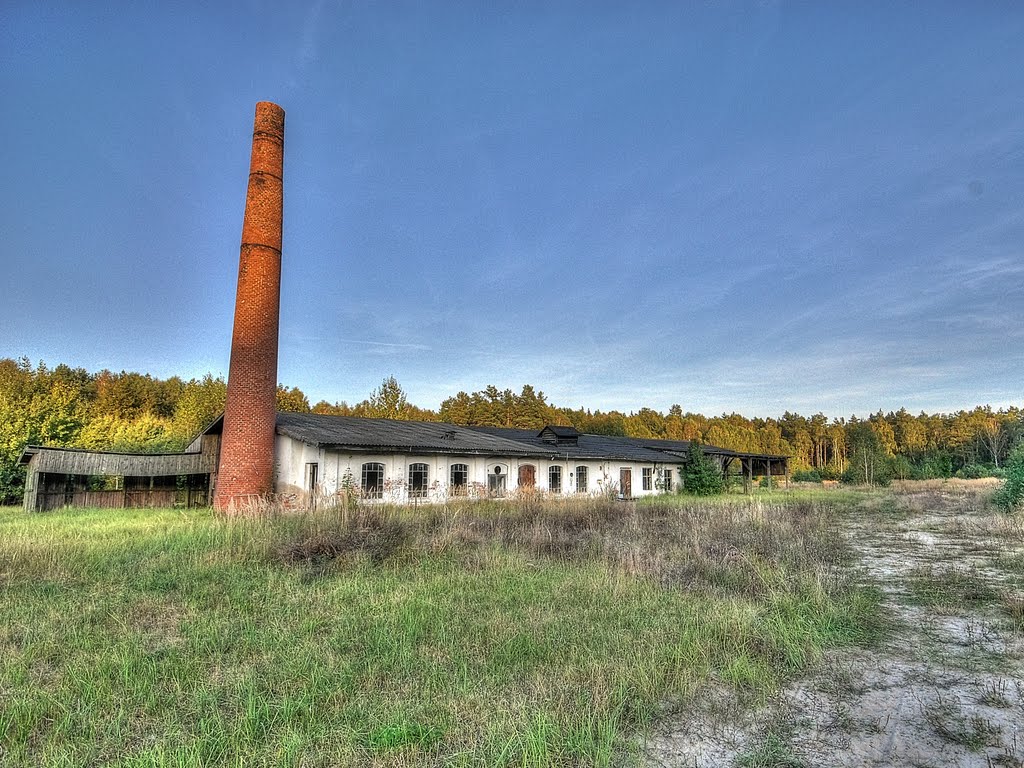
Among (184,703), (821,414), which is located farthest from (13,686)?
(821,414)

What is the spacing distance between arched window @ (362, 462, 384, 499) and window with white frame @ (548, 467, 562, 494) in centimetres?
900

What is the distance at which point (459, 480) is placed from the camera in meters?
20.5

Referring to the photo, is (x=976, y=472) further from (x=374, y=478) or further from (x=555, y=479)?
(x=374, y=478)

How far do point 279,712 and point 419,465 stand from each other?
15829 mm

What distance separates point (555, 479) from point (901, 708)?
2146cm

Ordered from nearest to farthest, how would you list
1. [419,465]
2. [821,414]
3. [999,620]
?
[999,620] < [419,465] < [821,414]

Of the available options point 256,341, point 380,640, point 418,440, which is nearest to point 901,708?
point 380,640

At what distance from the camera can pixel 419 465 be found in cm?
1925

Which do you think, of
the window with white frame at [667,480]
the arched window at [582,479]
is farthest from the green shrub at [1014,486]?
the arched window at [582,479]

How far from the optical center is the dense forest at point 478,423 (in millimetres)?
27205

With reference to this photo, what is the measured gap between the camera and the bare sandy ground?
3.21 metres

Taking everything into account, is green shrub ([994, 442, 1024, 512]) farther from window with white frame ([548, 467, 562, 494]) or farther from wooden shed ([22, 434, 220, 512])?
wooden shed ([22, 434, 220, 512])

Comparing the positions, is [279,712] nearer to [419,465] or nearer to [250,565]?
[250,565]

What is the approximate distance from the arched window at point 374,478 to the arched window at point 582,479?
11.2 meters
